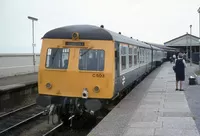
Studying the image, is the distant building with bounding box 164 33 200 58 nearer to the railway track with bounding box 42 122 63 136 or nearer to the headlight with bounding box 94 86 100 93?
the railway track with bounding box 42 122 63 136

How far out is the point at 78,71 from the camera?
868cm

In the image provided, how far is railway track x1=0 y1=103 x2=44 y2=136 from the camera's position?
979cm

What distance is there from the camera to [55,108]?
29.0ft

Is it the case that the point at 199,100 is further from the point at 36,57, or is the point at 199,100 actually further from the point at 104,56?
the point at 36,57

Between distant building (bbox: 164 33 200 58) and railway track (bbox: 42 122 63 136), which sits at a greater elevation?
distant building (bbox: 164 33 200 58)

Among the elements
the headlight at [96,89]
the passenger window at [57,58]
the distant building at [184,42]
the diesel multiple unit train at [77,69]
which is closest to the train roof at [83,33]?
the diesel multiple unit train at [77,69]

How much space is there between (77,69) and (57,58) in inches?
28.2

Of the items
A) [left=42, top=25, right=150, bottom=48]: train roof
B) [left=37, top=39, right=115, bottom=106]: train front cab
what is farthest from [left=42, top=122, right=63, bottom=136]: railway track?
[left=42, top=25, right=150, bottom=48]: train roof

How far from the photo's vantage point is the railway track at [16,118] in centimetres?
979

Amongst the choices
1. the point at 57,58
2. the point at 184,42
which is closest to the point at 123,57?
the point at 57,58

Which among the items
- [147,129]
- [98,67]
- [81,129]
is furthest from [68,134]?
[147,129]

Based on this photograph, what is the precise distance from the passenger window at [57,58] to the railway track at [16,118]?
7.86 ft

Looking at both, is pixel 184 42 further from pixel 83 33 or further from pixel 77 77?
pixel 77 77

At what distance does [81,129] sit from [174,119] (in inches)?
115
